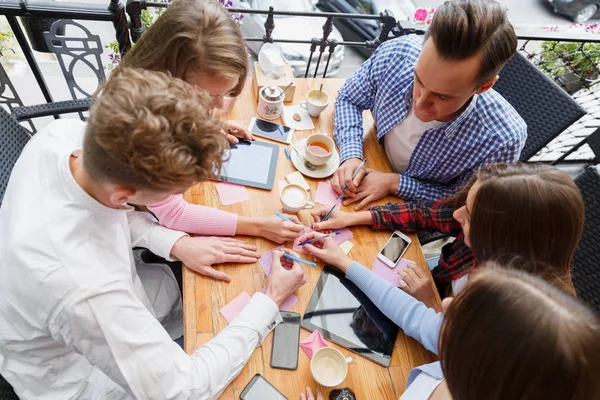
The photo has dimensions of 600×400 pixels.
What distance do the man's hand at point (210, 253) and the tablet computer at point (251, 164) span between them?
266 mm

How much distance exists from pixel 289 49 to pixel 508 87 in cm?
235

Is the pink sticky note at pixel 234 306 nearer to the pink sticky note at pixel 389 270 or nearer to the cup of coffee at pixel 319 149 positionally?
the pink sticky note at pixel 389 270

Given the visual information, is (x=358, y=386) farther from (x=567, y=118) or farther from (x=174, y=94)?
(x=567, y=118)

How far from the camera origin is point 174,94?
81 cm

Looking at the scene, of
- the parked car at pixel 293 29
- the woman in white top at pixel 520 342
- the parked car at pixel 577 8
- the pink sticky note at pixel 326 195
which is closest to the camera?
the woman in white top at pixel 520 342

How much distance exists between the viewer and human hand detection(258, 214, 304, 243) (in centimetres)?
125

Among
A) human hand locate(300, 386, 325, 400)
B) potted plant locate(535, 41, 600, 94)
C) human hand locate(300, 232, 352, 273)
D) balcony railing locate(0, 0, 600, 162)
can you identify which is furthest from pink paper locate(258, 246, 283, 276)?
potted plant locate(535, 41, 600, 94)

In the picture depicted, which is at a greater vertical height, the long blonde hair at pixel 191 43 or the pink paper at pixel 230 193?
the long blonde hair at pixel 191 43

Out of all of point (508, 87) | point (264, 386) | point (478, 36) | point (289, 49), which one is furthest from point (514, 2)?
point (264, 386)

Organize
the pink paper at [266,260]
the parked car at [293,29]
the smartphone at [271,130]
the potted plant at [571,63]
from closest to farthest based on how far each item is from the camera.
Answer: the pink paper at [266,260] < the smartphone at [271,130] < the potted plant at [571,63] < the parked car at [293,29]

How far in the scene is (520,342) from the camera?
628mm

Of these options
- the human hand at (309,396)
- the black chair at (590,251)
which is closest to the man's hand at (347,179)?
the human hand at (309,396)

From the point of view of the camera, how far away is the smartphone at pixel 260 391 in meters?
0.96

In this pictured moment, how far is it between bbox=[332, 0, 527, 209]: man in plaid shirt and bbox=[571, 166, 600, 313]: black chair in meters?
0.28
